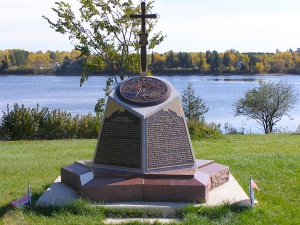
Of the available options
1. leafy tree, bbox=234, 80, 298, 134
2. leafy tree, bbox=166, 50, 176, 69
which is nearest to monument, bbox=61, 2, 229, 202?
leafy tree, bbox=234, 80, 298, 134

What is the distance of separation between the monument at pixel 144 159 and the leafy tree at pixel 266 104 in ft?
99.3

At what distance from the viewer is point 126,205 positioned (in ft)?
22.2

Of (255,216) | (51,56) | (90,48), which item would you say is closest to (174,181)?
(255,216)

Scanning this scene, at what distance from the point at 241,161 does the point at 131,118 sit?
372cm

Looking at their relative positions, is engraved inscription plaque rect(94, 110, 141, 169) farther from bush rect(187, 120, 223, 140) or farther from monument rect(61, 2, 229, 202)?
bush rect(187, 120, 223, 140)

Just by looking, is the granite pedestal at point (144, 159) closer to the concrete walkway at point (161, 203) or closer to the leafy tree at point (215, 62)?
the concrete walkway at point (161, 203)

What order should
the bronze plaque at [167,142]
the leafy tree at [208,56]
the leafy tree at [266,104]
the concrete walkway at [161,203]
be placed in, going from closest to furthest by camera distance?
the concrete walkway at [161,203]
the bronze plaque at [167,142]
the leafy tree at [266,104]
the leafy tree at [208,56]

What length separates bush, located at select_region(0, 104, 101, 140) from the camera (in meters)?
17.8

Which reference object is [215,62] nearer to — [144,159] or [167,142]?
[167,142]

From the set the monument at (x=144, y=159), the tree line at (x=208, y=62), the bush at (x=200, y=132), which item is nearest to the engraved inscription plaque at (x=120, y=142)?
the monument at (x=144, y=159)

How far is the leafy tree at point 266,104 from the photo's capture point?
123 ft

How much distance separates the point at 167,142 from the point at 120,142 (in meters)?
0.70

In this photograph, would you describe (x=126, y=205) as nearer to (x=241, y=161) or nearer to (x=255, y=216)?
(x=255, y=216)

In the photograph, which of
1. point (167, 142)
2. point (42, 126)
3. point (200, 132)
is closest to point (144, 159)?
point (167, 142)
